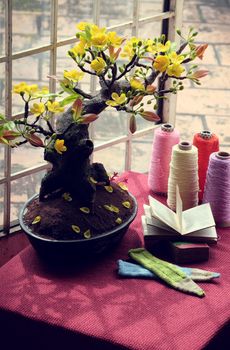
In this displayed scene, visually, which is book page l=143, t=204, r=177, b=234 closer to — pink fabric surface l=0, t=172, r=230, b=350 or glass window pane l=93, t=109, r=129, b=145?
pink fabric surface l=0, t=172, r=230, b=350

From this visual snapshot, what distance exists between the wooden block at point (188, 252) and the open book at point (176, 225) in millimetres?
31

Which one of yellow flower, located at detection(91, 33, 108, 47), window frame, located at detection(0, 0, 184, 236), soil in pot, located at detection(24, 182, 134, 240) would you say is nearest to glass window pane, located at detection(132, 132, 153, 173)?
window frame, located at detection(0, 0, 184, 236)

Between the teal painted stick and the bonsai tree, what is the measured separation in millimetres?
217

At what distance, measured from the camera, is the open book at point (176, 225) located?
8.33ft

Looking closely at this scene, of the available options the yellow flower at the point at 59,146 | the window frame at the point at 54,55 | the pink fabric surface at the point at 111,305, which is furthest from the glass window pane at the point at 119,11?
the pink fabric surface at the point at 111,305

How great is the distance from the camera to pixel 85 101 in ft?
8.08

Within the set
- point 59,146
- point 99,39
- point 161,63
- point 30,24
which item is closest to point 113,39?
point 99,39

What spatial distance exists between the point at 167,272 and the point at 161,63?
1.83 ft

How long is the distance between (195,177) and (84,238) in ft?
1.74

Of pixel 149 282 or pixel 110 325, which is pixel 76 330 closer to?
pixel 110 325

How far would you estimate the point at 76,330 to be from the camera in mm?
2182

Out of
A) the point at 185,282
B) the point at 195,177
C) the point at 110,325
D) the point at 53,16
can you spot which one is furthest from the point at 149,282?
the point at 53,16

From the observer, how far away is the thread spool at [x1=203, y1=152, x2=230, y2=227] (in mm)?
2725

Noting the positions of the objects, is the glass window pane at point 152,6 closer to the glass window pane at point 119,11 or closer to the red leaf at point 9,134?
the glass window pane at point 119,11
